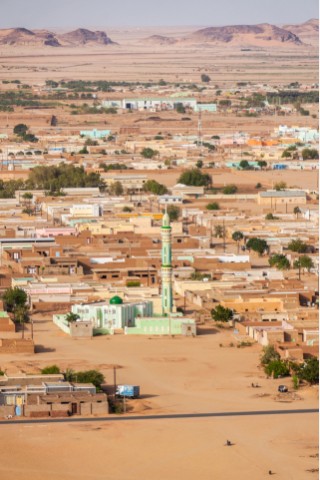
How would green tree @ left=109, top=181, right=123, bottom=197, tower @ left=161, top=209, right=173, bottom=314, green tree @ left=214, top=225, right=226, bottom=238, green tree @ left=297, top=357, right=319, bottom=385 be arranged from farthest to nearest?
green tree @ left=109, top=181, right=123, bottom=197 → green tree @ left=214, top=225, right=226, bottom=238 → tower @ left=161, top=209, right=173, bottom=314 → green tree @ left=297, top=357, right=319, bottom=385

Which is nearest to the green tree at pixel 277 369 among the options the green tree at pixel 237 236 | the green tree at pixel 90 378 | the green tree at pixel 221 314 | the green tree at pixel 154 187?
the green tree at pixel 90 378

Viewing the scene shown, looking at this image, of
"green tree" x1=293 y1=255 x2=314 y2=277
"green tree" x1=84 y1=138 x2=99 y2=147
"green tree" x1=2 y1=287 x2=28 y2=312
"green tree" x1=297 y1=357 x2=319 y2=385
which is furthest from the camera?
"green tree" x1=84 y1=138 x2=99 y2=147

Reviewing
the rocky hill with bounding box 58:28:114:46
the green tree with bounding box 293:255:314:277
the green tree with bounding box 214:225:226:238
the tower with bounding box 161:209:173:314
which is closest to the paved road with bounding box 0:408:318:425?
the tower with bounding box 161:209:173:314

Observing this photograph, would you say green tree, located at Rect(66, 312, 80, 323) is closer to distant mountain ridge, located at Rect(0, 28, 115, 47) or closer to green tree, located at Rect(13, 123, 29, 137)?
green tree, located at Rect(13, 123, 29, 137)

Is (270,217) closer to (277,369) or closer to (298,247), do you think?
(298,247)

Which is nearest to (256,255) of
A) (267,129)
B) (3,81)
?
(267,129)

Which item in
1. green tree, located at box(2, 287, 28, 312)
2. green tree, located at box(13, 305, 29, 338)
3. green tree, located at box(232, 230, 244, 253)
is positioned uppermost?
green tree, located at box(2, 287, 28, 312)
